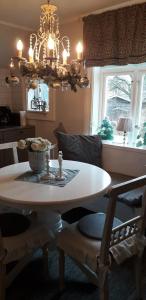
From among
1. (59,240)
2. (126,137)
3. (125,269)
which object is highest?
(126,137)

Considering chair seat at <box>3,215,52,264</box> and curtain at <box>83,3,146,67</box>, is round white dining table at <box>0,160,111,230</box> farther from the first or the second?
curtain at <box>83,3,146,67</box>

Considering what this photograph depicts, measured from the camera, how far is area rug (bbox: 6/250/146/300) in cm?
166

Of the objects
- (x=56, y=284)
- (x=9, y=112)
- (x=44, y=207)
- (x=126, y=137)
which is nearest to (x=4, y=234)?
(x=44, y=207)

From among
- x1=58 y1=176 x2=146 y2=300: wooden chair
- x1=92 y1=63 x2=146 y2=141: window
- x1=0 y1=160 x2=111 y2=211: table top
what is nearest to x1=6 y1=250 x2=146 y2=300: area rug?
x1=58 y1=176 x2=146 y2=300: wooden chair

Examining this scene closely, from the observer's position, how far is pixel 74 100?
3.31 metres

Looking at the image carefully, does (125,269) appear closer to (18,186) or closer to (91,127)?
(18,186)

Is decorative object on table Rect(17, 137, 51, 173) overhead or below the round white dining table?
overhead

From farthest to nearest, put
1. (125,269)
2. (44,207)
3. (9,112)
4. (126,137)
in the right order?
(9,112) → (126,137) → (125,269) → (44,207)

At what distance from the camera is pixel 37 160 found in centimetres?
193

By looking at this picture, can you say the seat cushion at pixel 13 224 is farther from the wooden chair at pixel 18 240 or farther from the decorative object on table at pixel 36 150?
the decorative object on table at pixel 36 150

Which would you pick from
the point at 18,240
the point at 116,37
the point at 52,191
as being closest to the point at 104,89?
the point at 116,37

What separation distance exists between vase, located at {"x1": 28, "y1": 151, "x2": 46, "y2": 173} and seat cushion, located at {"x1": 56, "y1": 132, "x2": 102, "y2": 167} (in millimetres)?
891

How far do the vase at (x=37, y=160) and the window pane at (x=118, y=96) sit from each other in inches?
58.9

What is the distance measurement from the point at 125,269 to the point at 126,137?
1.57 m
